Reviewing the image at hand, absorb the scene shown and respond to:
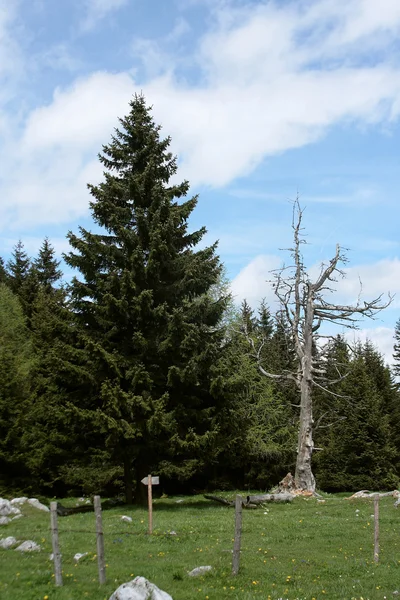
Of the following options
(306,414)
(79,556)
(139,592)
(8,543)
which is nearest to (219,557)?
(79,556)

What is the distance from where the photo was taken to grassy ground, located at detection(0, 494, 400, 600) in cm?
822

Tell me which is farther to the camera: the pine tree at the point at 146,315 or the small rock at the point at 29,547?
the pine tree at the point at 146,315

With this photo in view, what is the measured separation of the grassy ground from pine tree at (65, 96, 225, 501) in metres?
3.20

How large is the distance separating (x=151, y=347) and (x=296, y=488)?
36.0 ft

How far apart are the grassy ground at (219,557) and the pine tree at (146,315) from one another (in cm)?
320

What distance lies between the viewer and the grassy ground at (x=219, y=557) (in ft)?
27.0

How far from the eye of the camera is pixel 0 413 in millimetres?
23625

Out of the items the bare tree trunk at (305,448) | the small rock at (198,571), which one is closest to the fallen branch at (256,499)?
the bare tree trunk at (305,448)

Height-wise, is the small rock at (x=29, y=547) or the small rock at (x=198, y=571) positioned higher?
the small rock at (x=198, y=571)

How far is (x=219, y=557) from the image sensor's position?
1056 centimetres

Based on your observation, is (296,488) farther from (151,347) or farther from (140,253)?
(140,253)

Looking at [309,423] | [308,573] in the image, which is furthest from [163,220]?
[308,573]

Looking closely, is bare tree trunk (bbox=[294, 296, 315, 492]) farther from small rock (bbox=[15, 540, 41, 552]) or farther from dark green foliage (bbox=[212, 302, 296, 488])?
small rock (bbox=[15, 540, 41, 552])

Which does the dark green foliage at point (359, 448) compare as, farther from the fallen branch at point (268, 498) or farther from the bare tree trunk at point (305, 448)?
the fallen branch at point (268, 498)
